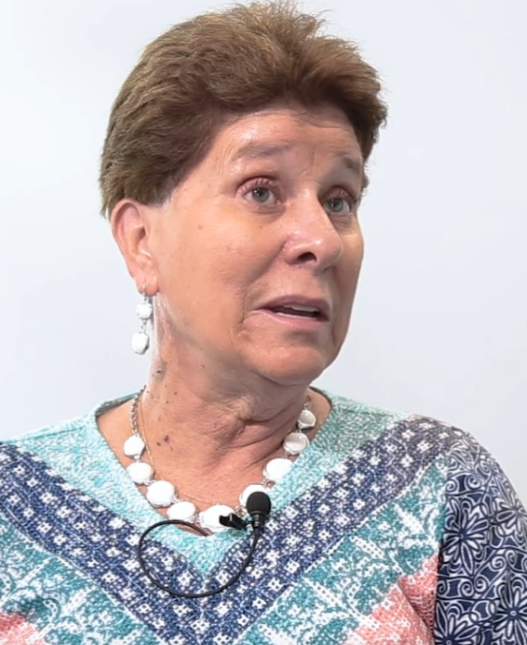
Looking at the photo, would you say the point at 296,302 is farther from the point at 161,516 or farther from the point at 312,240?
the point at 161,516

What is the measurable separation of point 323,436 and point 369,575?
21 cm

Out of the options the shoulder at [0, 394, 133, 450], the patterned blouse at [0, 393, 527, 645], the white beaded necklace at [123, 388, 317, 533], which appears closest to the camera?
the patterned blouse at [0, 393, 527, 645]

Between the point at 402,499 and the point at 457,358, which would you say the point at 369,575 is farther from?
the point at 457,358

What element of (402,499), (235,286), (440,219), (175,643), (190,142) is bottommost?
(175,643)

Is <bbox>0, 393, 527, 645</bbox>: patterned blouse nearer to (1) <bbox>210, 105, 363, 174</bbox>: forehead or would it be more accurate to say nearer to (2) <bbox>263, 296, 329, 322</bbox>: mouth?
(2) <bbox>263, 296, 329, 322</bbox>: mouth

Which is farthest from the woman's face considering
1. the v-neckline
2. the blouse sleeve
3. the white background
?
the white background

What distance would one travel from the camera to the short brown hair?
1.08 metres

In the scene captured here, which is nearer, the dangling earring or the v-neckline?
the v-neckline

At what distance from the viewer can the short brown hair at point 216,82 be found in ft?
→ 3.54

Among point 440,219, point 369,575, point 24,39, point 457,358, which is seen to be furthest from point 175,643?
point 24,39

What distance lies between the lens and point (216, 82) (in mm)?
1076

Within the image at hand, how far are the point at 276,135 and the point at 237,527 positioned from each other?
0.47 metres

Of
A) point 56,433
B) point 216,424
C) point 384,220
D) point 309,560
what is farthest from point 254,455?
point 384,220

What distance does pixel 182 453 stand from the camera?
1.21 m
